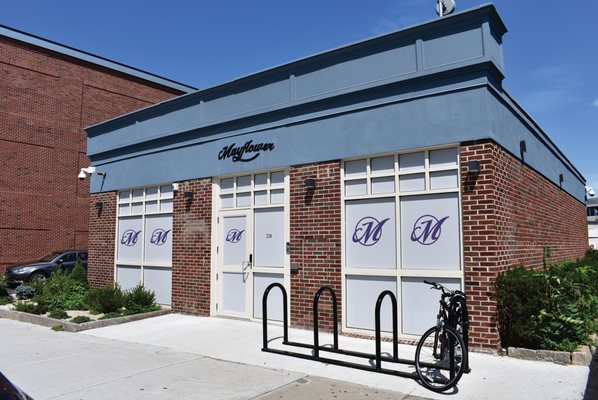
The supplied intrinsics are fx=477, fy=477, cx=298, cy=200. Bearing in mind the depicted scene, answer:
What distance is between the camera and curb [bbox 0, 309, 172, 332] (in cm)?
938

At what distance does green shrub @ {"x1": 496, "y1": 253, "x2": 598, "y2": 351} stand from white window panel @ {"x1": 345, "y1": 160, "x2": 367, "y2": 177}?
9.46ft

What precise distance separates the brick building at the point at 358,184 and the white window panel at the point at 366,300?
1.0 inches

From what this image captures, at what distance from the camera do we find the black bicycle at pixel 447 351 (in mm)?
5332

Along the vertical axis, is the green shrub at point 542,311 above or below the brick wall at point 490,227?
below

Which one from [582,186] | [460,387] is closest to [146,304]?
[460,387]

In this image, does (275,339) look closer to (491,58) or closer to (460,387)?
(460,387)

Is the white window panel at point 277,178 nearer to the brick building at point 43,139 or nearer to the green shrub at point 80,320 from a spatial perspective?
the green shrub at point 80,320

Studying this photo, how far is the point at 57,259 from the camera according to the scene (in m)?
18.8

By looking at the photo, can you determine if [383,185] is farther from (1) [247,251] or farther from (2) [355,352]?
(1) [247,251]

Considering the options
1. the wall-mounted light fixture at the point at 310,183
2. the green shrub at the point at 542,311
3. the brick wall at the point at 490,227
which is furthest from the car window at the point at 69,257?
the green shrub at the point at 542,311

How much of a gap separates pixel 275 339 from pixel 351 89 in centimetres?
453

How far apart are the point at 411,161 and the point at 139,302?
693 centimetres

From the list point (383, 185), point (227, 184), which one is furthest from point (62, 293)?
point (383, 185)

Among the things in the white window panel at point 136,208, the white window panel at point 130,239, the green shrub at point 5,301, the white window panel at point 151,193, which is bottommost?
the green shrub at point 5,301
